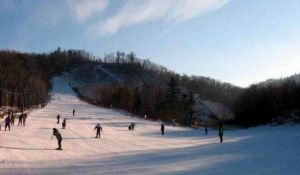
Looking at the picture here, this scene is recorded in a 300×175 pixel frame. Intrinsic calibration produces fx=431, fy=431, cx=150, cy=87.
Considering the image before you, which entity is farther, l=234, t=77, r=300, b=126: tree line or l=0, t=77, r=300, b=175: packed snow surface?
l=234, t=77, r=300, b=126: tree line

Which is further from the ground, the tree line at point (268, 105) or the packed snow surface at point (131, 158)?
the tree line at point (268, 105)

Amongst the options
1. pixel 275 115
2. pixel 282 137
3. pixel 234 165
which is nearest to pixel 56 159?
pixel 234 165

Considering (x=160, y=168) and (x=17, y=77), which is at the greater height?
(x=17, y=77)

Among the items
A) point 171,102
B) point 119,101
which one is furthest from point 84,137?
point 119,101

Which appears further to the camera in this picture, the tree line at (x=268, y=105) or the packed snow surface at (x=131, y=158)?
the tree line at (x=268, y=105)

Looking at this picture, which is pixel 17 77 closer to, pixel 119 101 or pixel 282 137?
pixel 119 101

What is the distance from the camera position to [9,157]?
113ft

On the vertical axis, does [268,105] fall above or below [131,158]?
above

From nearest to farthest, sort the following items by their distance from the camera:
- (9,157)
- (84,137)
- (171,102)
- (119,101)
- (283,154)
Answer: (9,157) → (283,154) → (84,137) → (171,102) → (119,101)

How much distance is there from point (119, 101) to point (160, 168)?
11611cm

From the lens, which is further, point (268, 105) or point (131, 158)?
point (268, 105)

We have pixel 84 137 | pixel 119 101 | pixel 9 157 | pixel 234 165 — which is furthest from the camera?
pixel 119 101

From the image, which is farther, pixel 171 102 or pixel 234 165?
pixel 171 102

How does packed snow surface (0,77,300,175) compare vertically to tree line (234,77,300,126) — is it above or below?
below
